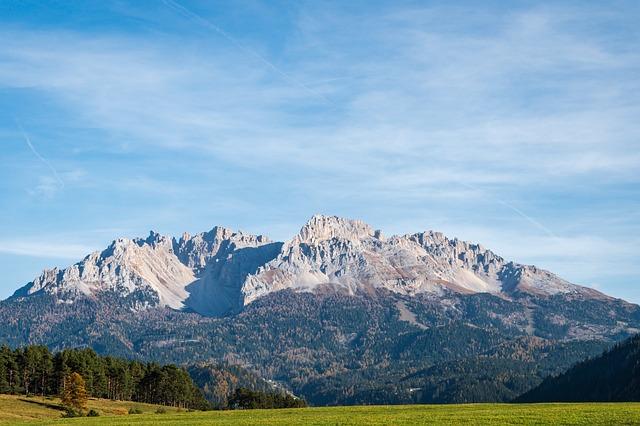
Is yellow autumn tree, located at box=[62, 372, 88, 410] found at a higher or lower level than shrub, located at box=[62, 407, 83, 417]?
higher

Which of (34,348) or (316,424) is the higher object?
(34,348)

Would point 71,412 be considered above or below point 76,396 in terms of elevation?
below

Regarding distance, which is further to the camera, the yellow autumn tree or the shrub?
the yellow autumn tree

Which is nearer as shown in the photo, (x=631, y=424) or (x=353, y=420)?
(x=631, y=424)

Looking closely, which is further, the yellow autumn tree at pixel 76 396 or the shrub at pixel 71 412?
the yellow autumn tree at pixel 76 396

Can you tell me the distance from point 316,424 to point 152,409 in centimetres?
9781

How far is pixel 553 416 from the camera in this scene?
3012 inches

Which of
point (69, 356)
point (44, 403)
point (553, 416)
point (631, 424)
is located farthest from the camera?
point (69, 356)

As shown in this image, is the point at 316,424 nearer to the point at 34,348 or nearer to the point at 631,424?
the point at 631,424

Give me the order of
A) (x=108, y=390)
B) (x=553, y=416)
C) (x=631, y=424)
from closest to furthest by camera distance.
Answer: (x=631, y=424)
(x=553, y=416)
(x=108, y=390)

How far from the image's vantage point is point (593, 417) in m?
72.9

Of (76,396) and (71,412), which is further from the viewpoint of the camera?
(76,396)

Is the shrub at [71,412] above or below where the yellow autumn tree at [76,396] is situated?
below

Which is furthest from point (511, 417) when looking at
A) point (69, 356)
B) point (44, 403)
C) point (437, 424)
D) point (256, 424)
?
point (69, 356)
